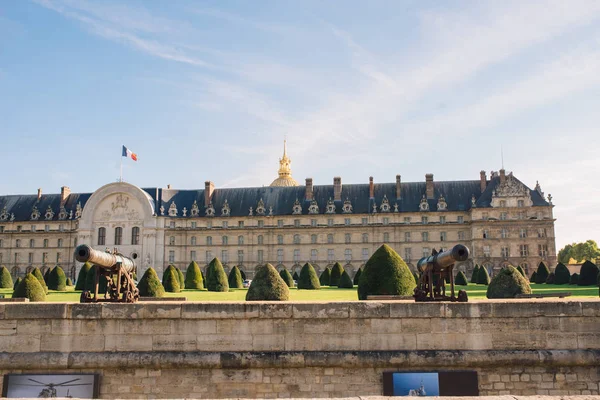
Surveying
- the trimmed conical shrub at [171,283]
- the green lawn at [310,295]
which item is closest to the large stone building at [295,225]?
the green lawn at [310,295]

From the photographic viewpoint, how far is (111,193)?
56.3 meters

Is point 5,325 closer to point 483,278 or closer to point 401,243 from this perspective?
point 483,278

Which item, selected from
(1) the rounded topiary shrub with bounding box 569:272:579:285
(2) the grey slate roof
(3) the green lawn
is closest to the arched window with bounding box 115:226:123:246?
(2) the grey slate roof

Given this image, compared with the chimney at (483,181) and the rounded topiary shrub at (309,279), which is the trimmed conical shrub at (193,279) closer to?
the rounded topiary shrub at (309,279)

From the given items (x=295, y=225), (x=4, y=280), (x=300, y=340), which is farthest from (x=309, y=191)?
(x=300, y=340)

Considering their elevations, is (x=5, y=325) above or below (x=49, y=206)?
below

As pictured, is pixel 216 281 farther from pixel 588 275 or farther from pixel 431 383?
pixel 431 383

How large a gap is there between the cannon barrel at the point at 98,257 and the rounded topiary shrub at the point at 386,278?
7.23 metres

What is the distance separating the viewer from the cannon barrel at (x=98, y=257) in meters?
11.4

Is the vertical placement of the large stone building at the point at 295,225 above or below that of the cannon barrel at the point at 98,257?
above

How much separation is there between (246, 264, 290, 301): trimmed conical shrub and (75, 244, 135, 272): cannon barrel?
3931mm

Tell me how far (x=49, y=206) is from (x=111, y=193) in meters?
9.46

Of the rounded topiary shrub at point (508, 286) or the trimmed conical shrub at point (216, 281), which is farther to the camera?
the trimmed conical shrub at point (216, 281)

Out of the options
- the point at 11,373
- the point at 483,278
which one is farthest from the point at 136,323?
the point at 483,278
